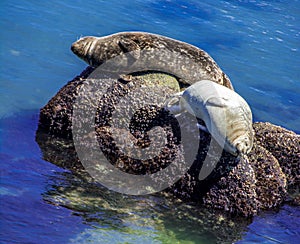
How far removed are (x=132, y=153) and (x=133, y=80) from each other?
4.00ft

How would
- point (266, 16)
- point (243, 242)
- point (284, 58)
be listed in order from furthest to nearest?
point (266, 16) < point (284, 58) < point (243, 242)

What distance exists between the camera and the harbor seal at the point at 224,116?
711 cm

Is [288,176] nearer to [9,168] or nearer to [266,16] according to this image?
[9,168]

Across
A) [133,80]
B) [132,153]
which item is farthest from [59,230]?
[133,80]

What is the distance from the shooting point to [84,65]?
42.2 ft

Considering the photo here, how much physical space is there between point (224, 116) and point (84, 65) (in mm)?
6286

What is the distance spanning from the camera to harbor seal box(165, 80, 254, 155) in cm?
711

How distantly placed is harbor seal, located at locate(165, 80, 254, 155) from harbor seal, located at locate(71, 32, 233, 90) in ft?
4.40

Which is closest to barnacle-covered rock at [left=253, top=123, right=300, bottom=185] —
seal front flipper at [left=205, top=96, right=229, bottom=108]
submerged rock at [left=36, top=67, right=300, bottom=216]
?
submerged rock at [left=36, top=67, right=300, bottom=216]

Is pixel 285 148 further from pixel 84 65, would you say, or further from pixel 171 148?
pixel 84 65

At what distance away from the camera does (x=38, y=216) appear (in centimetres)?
635

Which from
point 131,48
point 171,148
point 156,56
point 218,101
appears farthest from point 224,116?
point 131,48

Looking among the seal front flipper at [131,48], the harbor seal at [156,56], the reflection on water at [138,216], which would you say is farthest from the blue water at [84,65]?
the seal front flipper at [131,48]

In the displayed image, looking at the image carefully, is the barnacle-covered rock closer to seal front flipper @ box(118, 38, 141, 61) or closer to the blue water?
the blue water
